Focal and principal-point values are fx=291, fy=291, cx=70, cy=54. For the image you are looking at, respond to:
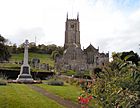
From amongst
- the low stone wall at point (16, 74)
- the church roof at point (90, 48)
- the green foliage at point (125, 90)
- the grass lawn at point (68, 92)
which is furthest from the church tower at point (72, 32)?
the green foliage at point (125, 90)

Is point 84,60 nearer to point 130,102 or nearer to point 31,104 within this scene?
point 31,104

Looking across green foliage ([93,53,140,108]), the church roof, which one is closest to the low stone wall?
green foliage ([93,53,140,108])

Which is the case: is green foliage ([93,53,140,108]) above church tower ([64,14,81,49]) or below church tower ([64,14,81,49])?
below

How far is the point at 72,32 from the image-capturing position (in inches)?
5231

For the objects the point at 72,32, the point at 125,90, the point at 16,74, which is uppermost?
the point at 72,32

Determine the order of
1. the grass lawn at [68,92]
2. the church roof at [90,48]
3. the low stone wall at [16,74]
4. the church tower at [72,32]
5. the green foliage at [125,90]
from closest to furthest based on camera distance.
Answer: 1. the green foliage at [125,90]
2. the grass lawn at [68,92]
3. the low stone wall at [16,74]
4. the church roof at [90,48]
5. the church tower at [72,32]

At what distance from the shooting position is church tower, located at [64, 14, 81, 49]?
131375mm

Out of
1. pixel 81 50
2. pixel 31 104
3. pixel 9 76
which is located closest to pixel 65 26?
pixel 81 50

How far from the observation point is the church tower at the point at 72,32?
13138 centimetres

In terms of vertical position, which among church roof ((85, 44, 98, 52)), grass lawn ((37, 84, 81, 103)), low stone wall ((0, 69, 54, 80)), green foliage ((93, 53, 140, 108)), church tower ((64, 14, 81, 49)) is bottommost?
grass lawn ((37, 84, 81, 103))

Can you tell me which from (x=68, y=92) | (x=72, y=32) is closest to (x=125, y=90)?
(x=68, y=92)

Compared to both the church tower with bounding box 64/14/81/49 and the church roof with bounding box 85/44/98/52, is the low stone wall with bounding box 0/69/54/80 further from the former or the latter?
the church tower with bounding box 64/14/81/49

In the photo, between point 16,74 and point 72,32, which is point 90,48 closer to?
point 72,32

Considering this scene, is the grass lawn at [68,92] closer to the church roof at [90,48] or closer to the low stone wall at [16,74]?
the low stone wall at [16,74]
